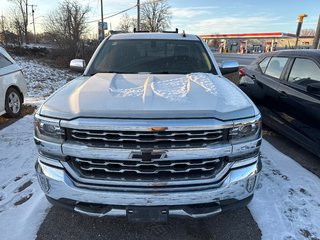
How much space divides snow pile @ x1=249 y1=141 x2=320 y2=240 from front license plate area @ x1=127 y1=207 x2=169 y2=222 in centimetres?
111

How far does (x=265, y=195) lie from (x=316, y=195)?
63 cm

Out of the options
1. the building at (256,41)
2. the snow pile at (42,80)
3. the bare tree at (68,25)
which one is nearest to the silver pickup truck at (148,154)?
the snow pile at (42,80)

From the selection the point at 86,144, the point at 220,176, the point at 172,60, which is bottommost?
the point at 220,176

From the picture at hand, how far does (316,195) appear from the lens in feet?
11.1

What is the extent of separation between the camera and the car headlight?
7.34 ft

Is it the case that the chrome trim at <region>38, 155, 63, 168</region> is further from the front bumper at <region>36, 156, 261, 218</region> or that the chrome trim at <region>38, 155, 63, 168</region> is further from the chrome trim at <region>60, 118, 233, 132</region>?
the chrome trim at <region>60, 118, 233, 132</region>

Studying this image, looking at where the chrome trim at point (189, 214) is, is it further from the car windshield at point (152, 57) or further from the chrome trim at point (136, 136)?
the car windshield at point (152, 57)

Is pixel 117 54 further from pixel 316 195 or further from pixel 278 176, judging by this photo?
pixel 316 195

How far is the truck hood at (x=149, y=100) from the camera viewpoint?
2207mm

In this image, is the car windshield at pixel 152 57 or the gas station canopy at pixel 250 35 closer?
the car windshield at pixel 152 57

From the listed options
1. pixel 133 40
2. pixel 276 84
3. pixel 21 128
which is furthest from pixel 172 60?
pixel 21 128

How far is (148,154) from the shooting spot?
2143 mm

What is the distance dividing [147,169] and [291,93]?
3509 millimetres

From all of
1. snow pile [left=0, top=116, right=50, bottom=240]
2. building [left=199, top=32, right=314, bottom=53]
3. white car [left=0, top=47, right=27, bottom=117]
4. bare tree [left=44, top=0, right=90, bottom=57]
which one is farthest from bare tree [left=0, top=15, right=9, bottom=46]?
building [left=199, top=32, right=314, bottom=53]
